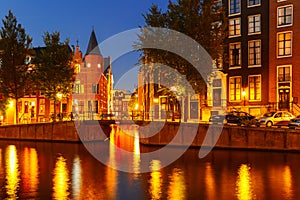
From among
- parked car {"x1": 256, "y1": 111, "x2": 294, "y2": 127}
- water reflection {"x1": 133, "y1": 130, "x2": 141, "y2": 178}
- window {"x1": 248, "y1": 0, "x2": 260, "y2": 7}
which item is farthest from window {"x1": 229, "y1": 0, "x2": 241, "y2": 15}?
water reflection {"x1": 133, "y1": 130, "x2": 141, "y2": 178}

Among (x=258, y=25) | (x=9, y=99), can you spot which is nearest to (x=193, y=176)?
(x=258, y=25)

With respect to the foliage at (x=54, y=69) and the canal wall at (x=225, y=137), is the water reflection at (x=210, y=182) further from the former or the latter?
the foliage at (x=54, y=69)

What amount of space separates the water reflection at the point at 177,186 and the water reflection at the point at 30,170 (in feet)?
23.1

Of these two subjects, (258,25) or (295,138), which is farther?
(258,25)

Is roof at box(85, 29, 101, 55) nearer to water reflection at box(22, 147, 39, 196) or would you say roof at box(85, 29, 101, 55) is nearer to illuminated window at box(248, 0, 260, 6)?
illuminated window at box(248, 0, 260, 6)

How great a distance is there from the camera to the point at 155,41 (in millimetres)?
45344

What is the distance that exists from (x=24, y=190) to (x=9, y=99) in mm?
42442

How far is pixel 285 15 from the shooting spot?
53.9 metres

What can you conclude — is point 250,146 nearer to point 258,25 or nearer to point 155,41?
point 155,41

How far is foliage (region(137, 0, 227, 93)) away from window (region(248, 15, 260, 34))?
11.6 meters

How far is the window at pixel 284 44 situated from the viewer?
5334 centimetres

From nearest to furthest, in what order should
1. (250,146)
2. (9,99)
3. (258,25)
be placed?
(250,146), (258,25), (9,99)

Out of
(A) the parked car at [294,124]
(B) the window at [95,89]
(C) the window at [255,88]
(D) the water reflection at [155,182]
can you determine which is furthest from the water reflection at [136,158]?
(B) the window at [95,89]

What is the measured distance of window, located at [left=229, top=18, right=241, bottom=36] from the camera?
Answer: 57.7m
